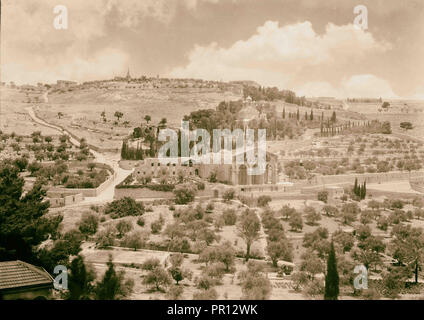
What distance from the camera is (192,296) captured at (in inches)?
396

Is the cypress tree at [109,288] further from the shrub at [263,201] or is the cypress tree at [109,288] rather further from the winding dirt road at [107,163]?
the shrub at [263,201]

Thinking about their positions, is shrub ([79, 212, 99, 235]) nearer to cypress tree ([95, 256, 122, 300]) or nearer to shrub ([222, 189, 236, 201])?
cypress tree ([95, 256, 122, 300])

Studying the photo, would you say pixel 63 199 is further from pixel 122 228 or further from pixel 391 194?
pixel 391 194

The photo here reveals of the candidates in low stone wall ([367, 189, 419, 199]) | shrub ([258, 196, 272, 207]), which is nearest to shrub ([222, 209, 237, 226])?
shrub ([258, 196, 272, 207])

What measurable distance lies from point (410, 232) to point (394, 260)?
1732 millimetres

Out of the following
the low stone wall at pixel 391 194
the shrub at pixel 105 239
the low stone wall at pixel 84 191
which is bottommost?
the shrub at pixel 105 239

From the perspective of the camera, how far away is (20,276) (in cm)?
790

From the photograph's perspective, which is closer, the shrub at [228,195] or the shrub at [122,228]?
the shrub at [122,228]

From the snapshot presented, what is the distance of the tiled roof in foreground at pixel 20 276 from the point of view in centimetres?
770

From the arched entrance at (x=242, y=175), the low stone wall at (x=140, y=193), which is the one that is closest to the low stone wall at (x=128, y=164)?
the low stone wall at (x=140, y=193)

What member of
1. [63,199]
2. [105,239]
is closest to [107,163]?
[63,199]

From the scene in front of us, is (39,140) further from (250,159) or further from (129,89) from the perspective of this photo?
(129,89)

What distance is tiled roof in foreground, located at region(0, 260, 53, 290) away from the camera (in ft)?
25.2

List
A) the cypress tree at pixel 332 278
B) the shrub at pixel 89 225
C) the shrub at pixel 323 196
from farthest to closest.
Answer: the shrub at pixel 323 196, the shrub at pixel 89 225, the cypress tree at pixel 332 278
